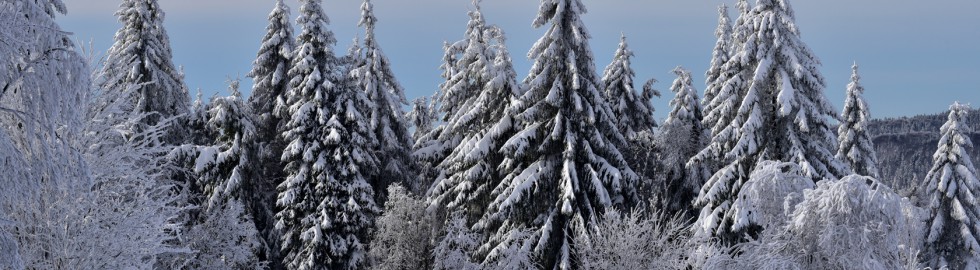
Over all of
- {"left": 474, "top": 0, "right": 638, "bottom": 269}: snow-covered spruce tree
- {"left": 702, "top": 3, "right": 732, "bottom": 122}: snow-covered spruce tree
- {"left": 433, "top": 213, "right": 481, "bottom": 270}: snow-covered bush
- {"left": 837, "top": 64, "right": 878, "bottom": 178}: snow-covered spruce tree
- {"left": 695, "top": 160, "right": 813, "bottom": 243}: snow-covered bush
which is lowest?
{"left": 695, "top": 160, "right": 813, "bottom": 243}: snow-covered bush

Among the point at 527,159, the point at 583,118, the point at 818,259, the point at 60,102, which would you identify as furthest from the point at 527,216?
the point at 60,102

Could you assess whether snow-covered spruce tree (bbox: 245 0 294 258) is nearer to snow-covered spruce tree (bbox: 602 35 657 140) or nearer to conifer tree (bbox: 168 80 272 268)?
conifer tree (bbox: 168 80 272 268)

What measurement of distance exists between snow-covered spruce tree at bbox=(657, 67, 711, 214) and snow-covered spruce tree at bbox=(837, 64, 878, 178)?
24.2 feet

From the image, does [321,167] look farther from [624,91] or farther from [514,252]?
[624,91]

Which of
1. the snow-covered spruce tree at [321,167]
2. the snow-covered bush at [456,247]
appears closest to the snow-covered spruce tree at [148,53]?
the snow-covered spruce tree at [321,167]

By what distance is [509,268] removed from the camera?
918 inches

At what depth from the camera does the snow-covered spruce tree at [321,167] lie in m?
27.8

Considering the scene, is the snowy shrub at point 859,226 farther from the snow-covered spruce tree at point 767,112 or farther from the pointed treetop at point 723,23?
the pointed treetop at point 723,23

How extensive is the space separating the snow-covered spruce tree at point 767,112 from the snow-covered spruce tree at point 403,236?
9157mm

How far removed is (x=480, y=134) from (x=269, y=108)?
1095 centimetres

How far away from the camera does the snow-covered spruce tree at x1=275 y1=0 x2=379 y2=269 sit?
27.8 m

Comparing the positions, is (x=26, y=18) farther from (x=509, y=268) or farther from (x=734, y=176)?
(x=734, y=176)

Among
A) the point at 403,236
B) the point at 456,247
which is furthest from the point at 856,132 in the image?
the point at 403,236

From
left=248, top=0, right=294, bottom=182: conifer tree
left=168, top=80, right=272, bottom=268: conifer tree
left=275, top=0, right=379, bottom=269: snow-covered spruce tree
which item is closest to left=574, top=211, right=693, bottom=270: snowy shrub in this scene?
left=275, top=0, right=379, bottom=269: snow-covered spruce tree
